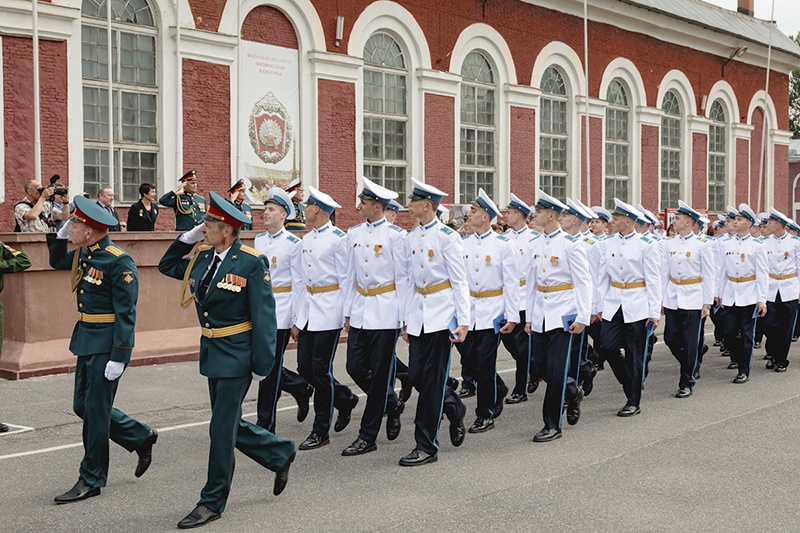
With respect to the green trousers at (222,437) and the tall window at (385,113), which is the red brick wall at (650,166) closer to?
the tall window at (385,113)

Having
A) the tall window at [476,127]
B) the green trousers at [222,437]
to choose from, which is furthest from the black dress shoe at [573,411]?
the tall window at [476,127]

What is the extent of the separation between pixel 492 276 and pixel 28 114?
31.8 ft

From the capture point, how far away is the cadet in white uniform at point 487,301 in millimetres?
9023

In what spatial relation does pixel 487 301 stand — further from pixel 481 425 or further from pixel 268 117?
pixel 268 117

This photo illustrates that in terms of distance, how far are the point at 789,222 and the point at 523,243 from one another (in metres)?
5.64

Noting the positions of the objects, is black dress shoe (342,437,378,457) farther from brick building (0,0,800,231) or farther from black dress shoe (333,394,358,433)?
brick building (0,0,800,231)

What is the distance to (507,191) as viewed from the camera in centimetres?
2612

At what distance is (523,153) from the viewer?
88.0ft

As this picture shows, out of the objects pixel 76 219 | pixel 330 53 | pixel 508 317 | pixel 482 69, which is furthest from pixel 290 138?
pixel 76 219

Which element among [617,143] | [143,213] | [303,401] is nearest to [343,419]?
[303,401]

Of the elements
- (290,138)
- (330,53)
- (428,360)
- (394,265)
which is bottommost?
(428,360)

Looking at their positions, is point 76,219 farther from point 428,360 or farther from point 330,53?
point 330,53

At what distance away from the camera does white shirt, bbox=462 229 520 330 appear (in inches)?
362

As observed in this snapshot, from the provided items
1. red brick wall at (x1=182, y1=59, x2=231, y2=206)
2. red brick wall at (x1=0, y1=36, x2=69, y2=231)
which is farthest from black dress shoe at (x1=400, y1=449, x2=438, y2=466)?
red brick wall at (x1=182, y1=59, x2=231, y2=206)
